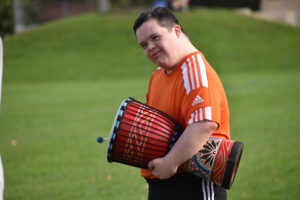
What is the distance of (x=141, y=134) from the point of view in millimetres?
3223

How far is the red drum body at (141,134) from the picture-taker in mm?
3158

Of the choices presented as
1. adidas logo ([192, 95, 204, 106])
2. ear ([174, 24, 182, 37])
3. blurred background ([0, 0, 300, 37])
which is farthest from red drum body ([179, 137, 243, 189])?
blurred background ([0, 0, 300, 37])

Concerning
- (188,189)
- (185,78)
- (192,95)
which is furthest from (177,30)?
(188,189)

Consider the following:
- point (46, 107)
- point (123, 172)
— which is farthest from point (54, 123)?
point (123, 172)

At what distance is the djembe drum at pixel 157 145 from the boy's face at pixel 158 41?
14.0 inches

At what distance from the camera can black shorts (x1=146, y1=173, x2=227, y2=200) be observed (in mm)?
3262

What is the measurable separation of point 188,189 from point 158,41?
1.01m

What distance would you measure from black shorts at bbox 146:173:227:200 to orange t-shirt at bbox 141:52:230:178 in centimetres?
15

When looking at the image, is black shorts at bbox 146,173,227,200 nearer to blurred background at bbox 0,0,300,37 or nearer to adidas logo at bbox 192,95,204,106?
adidas logo at bbox 192,95,204,106

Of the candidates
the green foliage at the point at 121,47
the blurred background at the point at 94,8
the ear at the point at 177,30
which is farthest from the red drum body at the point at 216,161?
the blurred background at the point at 94,8

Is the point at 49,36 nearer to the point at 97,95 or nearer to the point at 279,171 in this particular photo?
the point at 97,95

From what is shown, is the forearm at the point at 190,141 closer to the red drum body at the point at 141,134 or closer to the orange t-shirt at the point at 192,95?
the orange t-shirt at the point at 192,95

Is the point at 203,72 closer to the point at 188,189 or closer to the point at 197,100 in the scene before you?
the point at 197,100

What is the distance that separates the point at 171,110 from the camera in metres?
3.26
